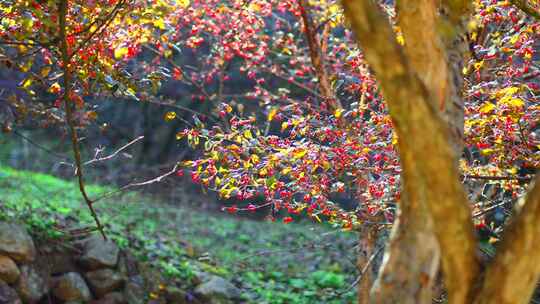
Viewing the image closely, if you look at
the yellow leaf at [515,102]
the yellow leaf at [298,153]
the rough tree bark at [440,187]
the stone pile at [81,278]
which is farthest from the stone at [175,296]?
the rough tree bark at [440,187]

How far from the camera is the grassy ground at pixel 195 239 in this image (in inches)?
277

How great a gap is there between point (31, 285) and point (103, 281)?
0.72 meters

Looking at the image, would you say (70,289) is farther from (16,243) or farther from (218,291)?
(218,291)

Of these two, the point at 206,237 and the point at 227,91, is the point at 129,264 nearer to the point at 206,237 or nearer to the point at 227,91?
the point at 206,237

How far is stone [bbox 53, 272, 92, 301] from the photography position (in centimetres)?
599

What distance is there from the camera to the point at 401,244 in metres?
2.34

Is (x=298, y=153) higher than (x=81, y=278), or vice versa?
(x=298, y=153)

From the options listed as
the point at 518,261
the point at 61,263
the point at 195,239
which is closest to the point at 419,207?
the point at 518,261

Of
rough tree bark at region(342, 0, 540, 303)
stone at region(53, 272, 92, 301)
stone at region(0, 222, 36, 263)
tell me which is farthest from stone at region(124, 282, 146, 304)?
rough tree bark at region(342, 0, 540, 303)

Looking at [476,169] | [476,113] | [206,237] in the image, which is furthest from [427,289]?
[206,237]

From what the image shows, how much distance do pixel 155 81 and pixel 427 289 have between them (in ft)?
7.80

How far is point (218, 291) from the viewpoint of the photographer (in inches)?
270

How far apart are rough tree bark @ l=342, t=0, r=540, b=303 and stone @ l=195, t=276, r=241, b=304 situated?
474cm

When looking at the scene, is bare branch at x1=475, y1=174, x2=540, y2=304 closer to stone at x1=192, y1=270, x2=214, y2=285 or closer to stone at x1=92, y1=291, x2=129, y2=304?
stone at x1=92, y1=291, x2=129, y2=304
